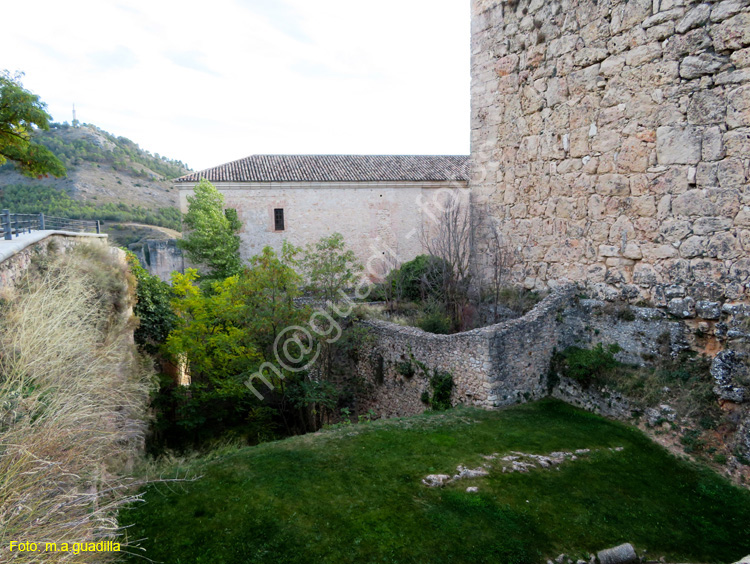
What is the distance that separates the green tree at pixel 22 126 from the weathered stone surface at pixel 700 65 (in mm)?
13441

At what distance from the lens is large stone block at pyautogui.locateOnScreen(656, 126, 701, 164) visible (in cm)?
731

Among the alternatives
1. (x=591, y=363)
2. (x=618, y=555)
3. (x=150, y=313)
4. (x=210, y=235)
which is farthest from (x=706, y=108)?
(x=210, y=235)

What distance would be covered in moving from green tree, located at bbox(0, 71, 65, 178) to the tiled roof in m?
8.80

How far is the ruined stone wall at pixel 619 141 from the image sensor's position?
276 inches

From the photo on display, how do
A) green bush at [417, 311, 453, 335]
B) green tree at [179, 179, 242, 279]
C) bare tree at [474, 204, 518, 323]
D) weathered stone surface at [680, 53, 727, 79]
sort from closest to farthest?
weathered stone surface at [680, 53, 727, 79] → bare tree at [474, 204, 518, 323] → green bush at [417, 311, 453, 335] → green tree at [179, 179, 242, 279]

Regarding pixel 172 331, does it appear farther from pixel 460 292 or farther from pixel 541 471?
pixel 541 471

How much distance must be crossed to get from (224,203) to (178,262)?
138 inches

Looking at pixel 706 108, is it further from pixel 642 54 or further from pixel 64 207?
pixel 64 207

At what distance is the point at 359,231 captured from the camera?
22.6 metres

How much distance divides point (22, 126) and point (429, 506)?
1310 centimetres

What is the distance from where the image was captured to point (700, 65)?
7133 millimetres

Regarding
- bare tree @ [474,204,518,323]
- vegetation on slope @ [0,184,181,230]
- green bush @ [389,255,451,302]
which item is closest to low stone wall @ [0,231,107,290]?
green bush @ [389,255,451,302]

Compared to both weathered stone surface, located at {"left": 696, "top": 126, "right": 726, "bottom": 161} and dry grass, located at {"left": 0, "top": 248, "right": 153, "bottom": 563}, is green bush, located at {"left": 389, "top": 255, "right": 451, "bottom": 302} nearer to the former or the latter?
weathered stone surface, located at {"left": 696, "top": 126, "right": 726, "bottom": 161}

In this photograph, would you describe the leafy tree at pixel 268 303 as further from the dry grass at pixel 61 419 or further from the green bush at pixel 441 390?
the green bush at pixel 441 390
